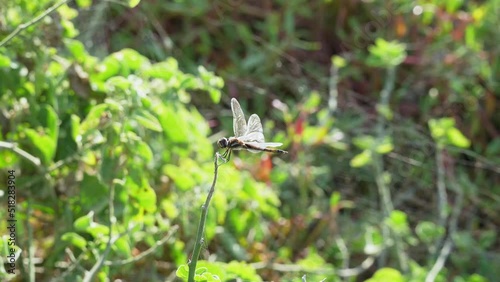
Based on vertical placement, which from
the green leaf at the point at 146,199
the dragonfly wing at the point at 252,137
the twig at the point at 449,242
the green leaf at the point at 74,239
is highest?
the dragonfly wing at the point at 252,137

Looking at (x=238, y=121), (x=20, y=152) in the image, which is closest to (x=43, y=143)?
(x=20, y=152)

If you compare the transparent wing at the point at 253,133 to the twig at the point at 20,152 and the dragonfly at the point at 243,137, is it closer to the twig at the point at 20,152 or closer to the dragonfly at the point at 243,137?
the dragonfly at the point at 243,137

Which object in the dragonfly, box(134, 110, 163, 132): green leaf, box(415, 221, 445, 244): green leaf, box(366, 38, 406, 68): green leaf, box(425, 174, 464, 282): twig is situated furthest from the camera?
box(366, 38, 406, 68): green leaf

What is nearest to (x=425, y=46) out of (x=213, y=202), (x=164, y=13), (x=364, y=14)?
(x=364, y=14)

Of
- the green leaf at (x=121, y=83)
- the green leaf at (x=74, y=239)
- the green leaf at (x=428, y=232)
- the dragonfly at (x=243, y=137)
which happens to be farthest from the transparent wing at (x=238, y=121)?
the green leaf at (x=428, y=232)

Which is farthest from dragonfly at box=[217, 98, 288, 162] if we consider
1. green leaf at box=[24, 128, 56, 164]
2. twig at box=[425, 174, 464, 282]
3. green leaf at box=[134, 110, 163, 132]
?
twig at box=[425, 174, 464, 282]

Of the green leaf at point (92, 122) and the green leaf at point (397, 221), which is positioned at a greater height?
the green leaf at point (92, 122)

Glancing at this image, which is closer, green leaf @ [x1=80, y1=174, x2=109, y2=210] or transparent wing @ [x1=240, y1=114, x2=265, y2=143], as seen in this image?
transparent wing @ [x1=240, y1=114, x2=265, y2=143]

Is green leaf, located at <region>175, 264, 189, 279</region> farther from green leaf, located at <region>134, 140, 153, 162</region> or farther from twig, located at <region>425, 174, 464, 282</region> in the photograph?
twig, located at <region>425, 174, 464, 282</region>

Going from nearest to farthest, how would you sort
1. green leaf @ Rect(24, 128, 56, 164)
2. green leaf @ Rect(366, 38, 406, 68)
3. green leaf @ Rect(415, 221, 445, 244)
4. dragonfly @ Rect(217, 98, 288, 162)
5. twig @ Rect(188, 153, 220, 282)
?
twig @ Rect(188, 153, 220, 282)
dragonfly @ Rect(217, 98, 288, 162)
green leaf @ Rect(24, 128, 56, 164)
green leaf @ Rect(415, 221, 445, 244)
green leaf @ Rect(366, 38, 406, 68)
